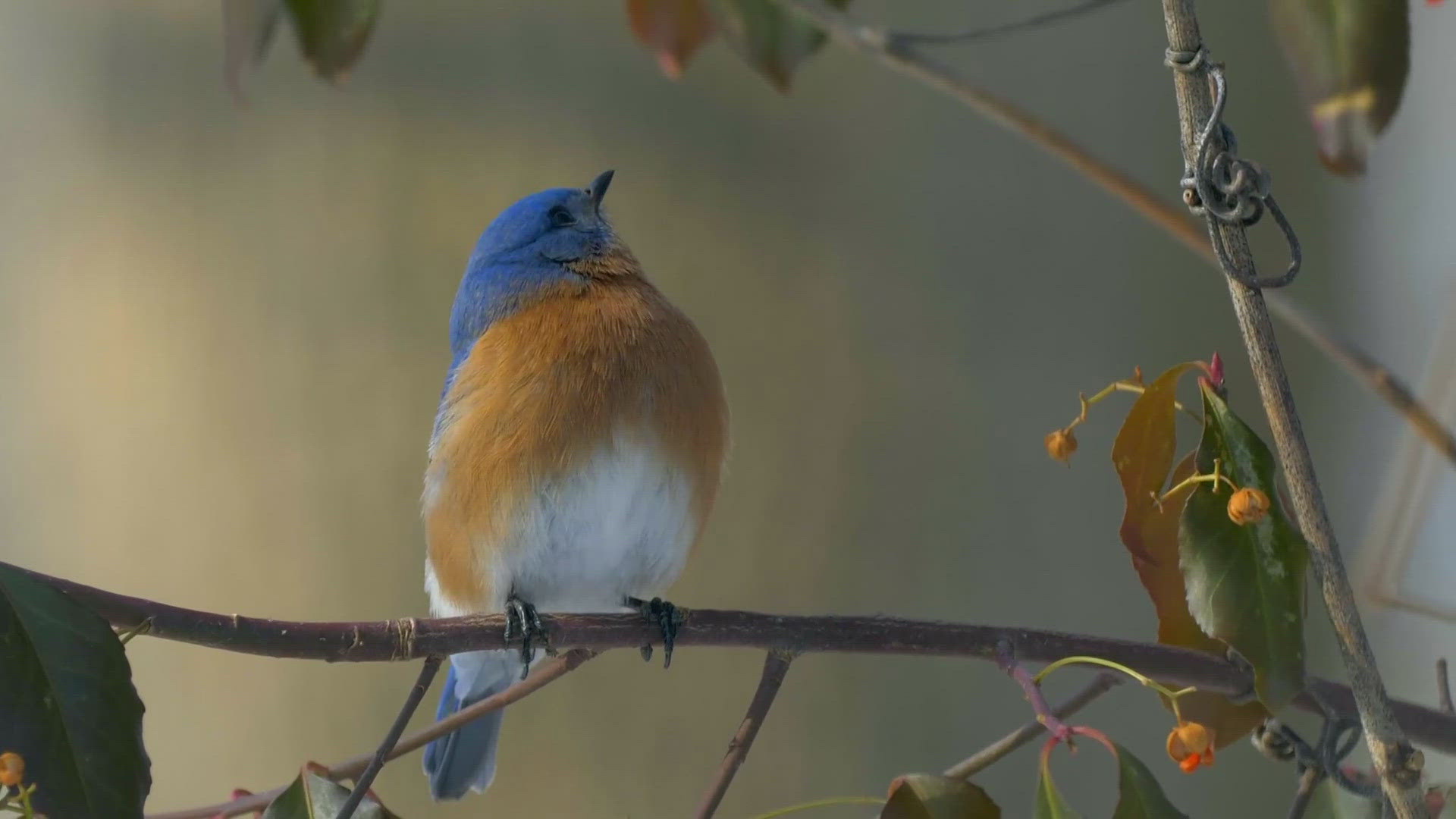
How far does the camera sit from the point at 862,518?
1565 millimetres

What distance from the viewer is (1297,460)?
0.56 m

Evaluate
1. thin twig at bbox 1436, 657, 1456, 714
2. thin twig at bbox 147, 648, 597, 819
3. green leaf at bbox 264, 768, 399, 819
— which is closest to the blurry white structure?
thin twig at bbox 1436, 657, 1456, 714

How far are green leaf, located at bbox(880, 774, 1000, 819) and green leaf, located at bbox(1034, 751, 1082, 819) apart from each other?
22mm

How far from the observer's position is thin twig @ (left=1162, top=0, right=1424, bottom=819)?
56cm

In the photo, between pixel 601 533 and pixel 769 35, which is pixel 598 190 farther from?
pixel 769 35

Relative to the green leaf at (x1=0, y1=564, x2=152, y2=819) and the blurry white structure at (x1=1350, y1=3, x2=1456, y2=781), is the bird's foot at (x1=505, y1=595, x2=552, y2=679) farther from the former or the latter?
the blurry white structure at (x1=1350, y1=3, x2=1456, y2=781)

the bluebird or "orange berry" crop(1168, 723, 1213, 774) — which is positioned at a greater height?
the bluebird

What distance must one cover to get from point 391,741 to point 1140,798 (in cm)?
38

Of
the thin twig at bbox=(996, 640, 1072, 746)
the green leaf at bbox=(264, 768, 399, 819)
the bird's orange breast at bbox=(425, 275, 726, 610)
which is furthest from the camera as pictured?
the bird's orange breast at bbox=(425, 275, 726, 610)

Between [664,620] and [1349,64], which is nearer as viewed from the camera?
[1349,64]

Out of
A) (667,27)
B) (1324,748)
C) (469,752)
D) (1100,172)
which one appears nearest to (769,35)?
(667,27)

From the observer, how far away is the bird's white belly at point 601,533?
0.98 m

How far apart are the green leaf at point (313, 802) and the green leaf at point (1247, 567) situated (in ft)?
1.46

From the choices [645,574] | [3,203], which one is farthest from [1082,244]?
[3,203]
